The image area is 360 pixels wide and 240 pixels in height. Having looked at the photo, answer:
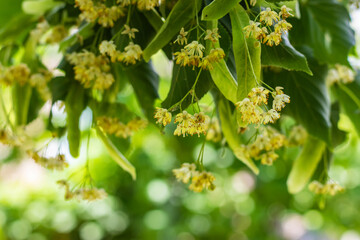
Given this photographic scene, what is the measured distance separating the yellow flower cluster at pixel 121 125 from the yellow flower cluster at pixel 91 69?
0.17 feet

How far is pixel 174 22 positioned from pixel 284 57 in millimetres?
104

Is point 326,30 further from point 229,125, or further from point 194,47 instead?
point 194,47

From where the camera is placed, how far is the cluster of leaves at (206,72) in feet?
1.18

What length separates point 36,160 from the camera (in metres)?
0.51

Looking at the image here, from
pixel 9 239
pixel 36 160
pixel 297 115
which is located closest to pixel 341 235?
pixel 9 239

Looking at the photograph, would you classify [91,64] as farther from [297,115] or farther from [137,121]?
[297,115]

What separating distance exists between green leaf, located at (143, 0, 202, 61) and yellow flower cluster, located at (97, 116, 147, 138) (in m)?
0.18

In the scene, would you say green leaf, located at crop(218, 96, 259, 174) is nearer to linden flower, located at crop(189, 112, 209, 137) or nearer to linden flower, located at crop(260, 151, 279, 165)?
linden flower, located at crop(260, 151, 279, 165)

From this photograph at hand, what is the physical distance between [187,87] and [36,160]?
25 centimetres

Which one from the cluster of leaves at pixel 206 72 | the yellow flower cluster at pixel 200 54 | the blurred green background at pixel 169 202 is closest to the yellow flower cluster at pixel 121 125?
the cluster of leaves at pixel 206 72

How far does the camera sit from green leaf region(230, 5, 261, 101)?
0.32 m

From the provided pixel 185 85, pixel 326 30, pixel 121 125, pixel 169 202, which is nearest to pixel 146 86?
pixel 121 125

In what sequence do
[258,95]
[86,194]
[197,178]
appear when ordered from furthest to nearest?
[86,194] → [197,178] → [258,95]

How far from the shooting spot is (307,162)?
578 mm
